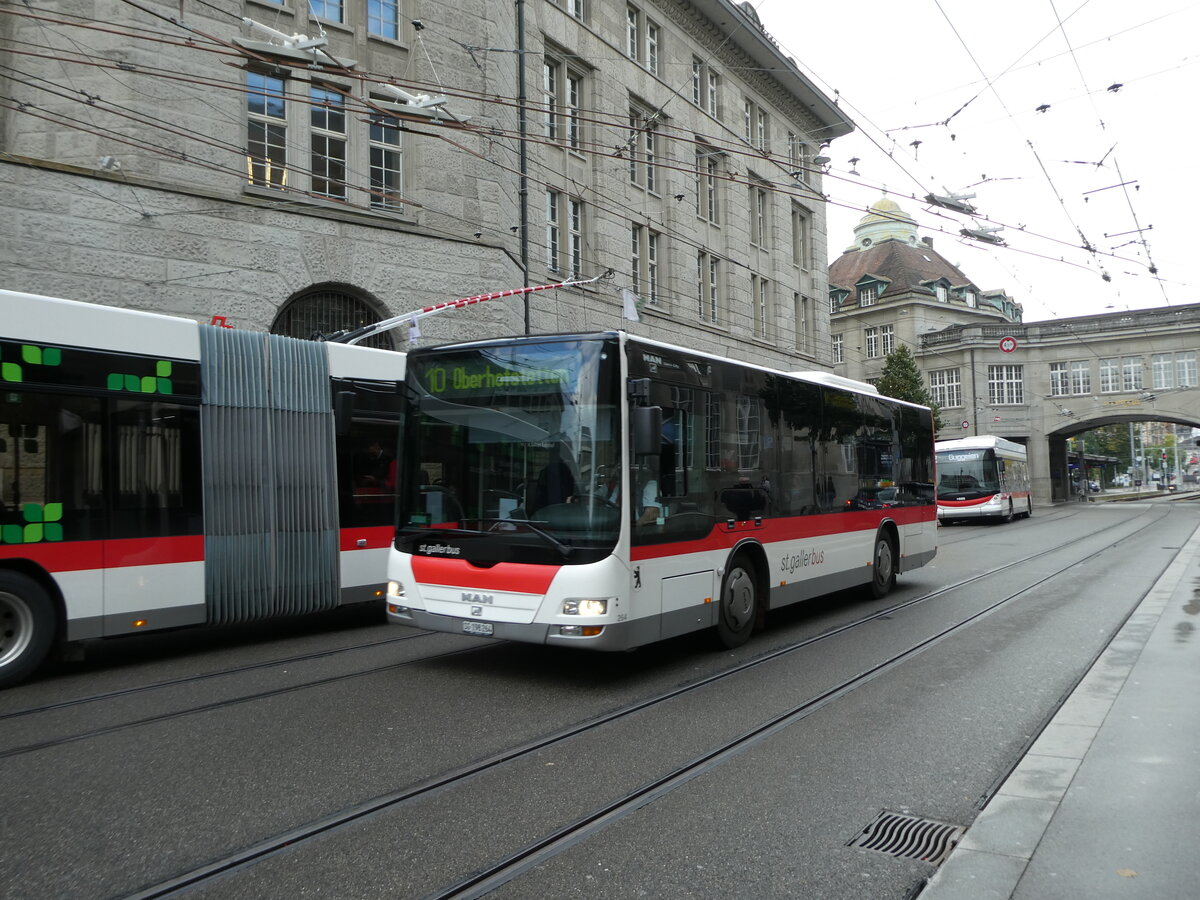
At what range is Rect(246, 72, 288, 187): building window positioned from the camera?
16.7 metres

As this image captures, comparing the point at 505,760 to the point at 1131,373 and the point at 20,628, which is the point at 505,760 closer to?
the point at 20,628

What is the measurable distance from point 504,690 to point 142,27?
14.2 meters

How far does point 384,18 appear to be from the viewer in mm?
18578

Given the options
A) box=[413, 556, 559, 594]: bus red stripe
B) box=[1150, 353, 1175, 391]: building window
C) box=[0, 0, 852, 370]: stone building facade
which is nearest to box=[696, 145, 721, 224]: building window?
box=[0, 0, 852, 370]: stone building facade

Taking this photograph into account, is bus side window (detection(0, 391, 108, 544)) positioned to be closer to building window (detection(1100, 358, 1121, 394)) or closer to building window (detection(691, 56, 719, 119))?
building window (detection(691, 56, 719, 119))

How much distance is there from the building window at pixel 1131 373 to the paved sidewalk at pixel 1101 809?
56607 millimetres

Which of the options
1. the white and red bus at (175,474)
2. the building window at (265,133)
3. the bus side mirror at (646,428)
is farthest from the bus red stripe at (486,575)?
the building window at (265,133)

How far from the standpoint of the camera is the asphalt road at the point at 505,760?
373 centimetres

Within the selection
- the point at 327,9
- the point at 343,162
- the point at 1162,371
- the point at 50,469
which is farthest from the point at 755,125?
the point at 1162,371

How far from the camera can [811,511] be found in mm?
9969

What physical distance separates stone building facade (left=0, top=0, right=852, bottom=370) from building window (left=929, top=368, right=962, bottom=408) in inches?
1510

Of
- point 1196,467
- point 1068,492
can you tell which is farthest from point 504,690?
point 1196,467

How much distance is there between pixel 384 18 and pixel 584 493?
15.5m

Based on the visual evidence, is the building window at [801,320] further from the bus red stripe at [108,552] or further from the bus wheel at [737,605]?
the bus red stripe at [108,552]
